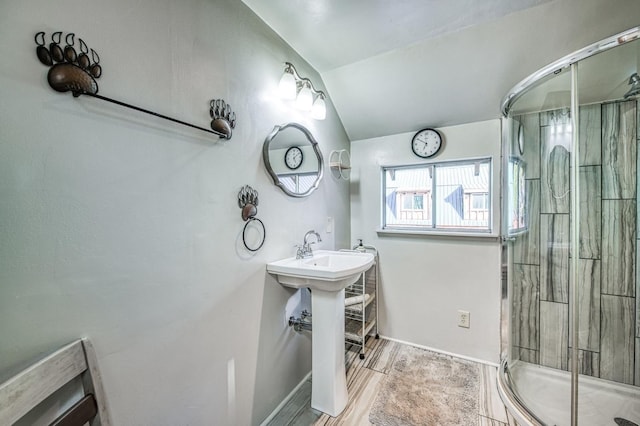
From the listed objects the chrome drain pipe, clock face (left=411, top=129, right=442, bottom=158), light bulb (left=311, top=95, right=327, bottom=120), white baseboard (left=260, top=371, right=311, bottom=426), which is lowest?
white baseboard (left=260, top=371, right=311, bottom=426)

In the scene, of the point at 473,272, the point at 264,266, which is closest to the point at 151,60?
the point at 264,266

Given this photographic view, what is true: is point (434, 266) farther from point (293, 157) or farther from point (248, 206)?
point (248, 206)

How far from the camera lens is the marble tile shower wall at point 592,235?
5.23 feet

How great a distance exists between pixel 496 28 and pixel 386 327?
244 centimetres

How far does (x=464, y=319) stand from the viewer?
208cm

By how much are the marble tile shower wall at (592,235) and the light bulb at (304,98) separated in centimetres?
149

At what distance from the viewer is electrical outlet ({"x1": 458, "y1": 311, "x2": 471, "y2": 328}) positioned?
2062mm

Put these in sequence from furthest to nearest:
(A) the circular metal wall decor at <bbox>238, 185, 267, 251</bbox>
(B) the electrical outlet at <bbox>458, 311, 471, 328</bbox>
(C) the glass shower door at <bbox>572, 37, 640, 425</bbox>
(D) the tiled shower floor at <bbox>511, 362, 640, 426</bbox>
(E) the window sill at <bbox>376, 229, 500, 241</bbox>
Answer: (B) the electrical outlet at <bbox>458, 311, 471, 328</bbox> → (E) the window sill at <bbox>376, 229, 500, 241</bbox> → (C) the glass shower door at <bbox>572, 37, 640, 425</bbox> → (D) the tiled shower floor at <bbox>511, 362, 640, 426</bbox> → (A) the circular metal wall decor at <bbox>238, 185, 267, 251</bbox>

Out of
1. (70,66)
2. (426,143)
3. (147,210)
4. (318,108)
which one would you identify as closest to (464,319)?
(426,143)

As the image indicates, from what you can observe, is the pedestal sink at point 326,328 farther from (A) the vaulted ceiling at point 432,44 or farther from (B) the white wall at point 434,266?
(A) the vaulted ceiling at point 432,44

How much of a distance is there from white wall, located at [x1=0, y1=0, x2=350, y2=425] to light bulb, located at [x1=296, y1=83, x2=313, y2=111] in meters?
0.19

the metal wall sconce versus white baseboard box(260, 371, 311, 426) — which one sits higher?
the metal wall sconce

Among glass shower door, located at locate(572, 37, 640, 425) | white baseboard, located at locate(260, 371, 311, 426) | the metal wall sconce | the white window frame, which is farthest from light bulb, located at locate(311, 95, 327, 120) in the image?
white baseboard, located at locate(260, 371, 311, 426)

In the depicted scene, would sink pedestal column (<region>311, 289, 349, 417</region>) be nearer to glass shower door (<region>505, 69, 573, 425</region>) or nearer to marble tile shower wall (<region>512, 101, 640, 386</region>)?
glass shower door (<region>505, 69, 573, 425</region>)
